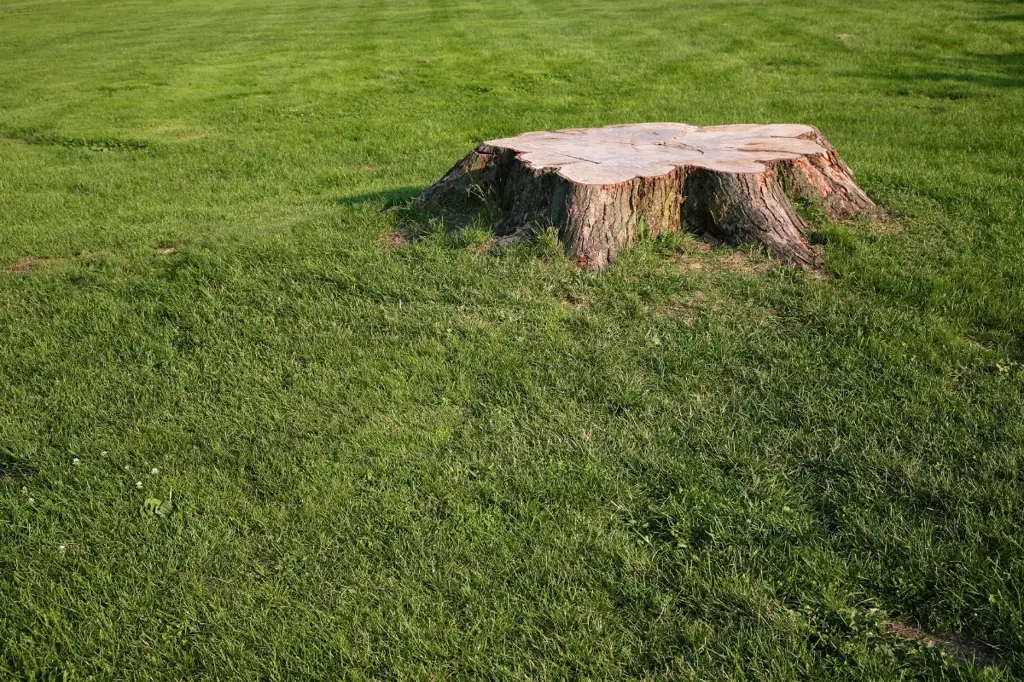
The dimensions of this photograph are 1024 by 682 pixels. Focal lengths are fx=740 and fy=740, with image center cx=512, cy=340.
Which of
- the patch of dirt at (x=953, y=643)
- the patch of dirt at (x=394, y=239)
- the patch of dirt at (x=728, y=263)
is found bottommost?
the patch of dirt at (x=953, y=643)

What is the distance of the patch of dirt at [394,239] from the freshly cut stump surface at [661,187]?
1.45 ft

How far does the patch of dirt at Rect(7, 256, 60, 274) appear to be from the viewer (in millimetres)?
5625

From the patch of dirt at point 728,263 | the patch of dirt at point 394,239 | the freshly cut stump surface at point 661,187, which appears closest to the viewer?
the patch of dirt at point 728,263

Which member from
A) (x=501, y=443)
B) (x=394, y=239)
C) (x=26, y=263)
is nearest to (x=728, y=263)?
(x=501, y=443)

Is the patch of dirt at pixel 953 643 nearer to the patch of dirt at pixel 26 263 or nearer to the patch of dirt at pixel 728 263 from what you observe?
the patch of dirt at pixel 728 263

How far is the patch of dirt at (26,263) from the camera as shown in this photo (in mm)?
5625

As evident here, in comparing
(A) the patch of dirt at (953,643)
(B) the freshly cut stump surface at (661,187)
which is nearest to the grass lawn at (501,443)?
(A) the patch of dirt at (953,643)

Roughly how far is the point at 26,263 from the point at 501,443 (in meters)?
4.61

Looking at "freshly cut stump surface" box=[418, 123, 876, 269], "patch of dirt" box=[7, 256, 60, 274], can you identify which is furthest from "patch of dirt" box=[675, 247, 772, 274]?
"patch of dirt" box=[7, 256, 60, 274]

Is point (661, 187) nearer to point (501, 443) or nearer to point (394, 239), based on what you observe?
point (394, 239)

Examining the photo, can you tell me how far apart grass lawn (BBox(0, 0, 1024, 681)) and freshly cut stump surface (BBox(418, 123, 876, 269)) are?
23 cm

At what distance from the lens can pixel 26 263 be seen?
19.0 feet

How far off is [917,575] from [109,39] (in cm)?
2203

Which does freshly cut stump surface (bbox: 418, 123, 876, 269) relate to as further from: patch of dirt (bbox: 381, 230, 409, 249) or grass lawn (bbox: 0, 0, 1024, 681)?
patch of dirt (bbox: 381, 230, 409, 249)
